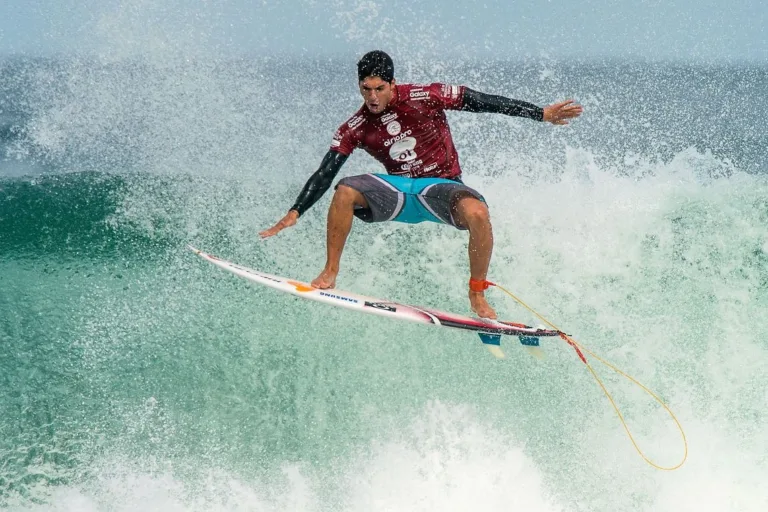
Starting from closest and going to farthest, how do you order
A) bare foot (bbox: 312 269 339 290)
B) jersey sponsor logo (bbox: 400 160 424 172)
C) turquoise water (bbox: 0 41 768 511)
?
bare foot (bbox: 312 269 339 290) < jersey sponsor logo (bbox: 400 160 424 172) < turquoise water (bbox: 0 41 768 511)

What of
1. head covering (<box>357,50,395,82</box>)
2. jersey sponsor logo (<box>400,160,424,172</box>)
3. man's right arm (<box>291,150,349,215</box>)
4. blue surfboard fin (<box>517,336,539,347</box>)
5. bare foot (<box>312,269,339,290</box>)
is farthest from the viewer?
blue surfboard fin (<box>517,336,539,347</box>)

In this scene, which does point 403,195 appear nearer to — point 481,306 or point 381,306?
point 381,306

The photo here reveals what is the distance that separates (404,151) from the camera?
538 centimetres

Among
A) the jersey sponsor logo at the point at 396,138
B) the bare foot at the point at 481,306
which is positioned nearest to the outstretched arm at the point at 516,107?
the jersey sponsor logo at the point at 396,138

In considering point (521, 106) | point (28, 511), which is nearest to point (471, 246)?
point (521, 106)

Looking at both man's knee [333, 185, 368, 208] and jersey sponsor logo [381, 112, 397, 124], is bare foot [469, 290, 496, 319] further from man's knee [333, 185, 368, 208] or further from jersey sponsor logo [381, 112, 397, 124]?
jersey sponsor logo [381, 112, 397, 124]

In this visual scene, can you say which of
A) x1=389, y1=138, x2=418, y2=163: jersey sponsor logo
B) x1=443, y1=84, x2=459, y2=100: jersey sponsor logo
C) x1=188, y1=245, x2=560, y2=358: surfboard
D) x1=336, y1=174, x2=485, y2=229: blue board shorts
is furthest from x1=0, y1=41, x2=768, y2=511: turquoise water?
x1=443, y1=84, x2=459, y2=100: jersey sponsor logo

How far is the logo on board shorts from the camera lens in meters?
5.26

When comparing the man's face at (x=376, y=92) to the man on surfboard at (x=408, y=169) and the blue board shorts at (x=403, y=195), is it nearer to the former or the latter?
the man on surfboard at (x=408, y=169)

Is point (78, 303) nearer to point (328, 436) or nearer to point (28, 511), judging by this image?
point (28, 511)

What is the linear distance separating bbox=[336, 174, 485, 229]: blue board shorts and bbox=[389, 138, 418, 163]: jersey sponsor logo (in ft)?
0.50

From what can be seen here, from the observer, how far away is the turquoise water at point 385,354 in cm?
673

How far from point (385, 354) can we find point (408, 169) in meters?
2.43

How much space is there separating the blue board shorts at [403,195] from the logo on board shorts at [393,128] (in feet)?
0.97
